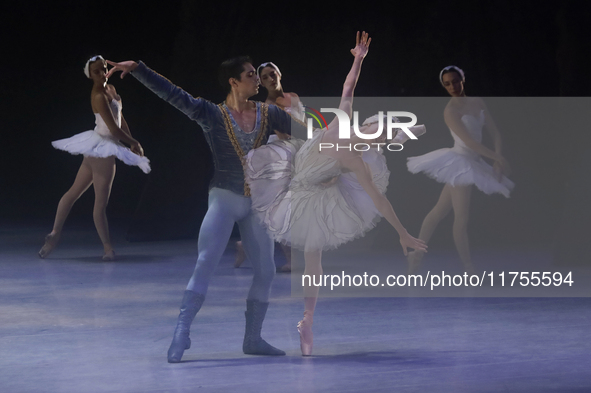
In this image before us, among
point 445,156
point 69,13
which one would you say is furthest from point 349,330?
point 69,13

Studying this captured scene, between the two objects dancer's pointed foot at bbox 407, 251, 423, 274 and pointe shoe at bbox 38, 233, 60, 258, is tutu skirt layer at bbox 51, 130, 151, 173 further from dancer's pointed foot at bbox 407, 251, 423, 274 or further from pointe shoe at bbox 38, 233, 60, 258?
dancer's pointed foot at bbox 407, 251, 423, 274

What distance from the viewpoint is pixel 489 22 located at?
8781 mm

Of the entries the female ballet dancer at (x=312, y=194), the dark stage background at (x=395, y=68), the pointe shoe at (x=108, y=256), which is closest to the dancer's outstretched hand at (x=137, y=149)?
the pointe shoe at (x=108, y=256)

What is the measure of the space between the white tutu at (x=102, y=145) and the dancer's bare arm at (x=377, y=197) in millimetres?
3466

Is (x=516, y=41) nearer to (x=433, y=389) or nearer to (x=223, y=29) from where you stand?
(x=223, y=29)

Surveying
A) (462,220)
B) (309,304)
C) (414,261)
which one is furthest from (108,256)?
(309,304)

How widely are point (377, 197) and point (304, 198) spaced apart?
1.28ft

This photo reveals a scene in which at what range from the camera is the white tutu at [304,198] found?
3516 mm

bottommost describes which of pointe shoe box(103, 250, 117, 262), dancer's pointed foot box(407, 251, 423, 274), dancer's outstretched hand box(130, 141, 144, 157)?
dancer's pointed foot box(407, 251, 423, 274)

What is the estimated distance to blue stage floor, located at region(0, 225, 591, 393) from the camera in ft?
10.1

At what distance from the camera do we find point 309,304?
3.57 m

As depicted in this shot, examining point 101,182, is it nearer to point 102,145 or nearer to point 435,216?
point 102,145

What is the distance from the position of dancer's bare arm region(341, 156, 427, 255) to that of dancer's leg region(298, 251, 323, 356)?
15.2 inches

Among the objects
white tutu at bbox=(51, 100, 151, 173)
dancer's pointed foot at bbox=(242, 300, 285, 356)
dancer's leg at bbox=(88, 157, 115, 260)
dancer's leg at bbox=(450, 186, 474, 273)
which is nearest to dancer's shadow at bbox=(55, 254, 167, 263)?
dancer's leg at bbox=(88, 157, 115, 260)
